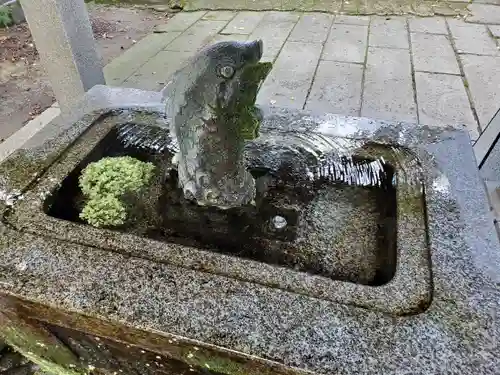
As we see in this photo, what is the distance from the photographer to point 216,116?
1456 mm

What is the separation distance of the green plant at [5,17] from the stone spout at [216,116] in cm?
617

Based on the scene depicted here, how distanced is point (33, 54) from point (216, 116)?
5145 mm

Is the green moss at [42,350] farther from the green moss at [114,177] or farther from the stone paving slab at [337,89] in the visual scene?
the stone paving slab at [337,89]

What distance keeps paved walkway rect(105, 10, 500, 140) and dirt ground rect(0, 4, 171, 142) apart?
0.39 meters

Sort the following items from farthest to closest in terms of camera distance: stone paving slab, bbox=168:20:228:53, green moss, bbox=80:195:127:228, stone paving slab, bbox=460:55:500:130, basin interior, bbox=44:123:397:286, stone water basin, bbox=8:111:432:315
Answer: stone paving slab, bbox=168:20:228:53 < stone paving slab, bbox=460:55:500:130 < green moss, bbox=80:195:127:228 < basin interior, bbox=44:123:397:286 < stone water basin, bbox=8:111:432:315

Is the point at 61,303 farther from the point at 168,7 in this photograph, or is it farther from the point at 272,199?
the point at 168,7

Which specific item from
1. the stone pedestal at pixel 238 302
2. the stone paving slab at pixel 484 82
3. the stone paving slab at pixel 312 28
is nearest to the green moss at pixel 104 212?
the stone pedestal at pixel 238 302

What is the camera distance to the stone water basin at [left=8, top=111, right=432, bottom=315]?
1.34 m

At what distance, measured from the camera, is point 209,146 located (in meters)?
1.54

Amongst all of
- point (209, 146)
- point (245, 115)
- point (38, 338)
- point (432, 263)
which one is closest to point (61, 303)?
point (38, 338)

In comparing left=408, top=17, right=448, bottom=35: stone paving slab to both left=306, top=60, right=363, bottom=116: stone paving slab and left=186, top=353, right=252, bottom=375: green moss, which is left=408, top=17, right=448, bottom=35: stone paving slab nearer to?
left=306, top=60, right=363, bottom=116: stone paving slab

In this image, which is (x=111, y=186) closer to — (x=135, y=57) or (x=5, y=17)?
(x=135, y=57)

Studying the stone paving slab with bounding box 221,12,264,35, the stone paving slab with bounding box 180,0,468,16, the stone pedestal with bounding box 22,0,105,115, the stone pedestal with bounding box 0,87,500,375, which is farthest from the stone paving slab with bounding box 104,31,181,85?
the stone pedestal with bounding box 0,87,500,375

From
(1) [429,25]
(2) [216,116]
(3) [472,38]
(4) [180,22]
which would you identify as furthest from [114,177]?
(1) [429,25]
